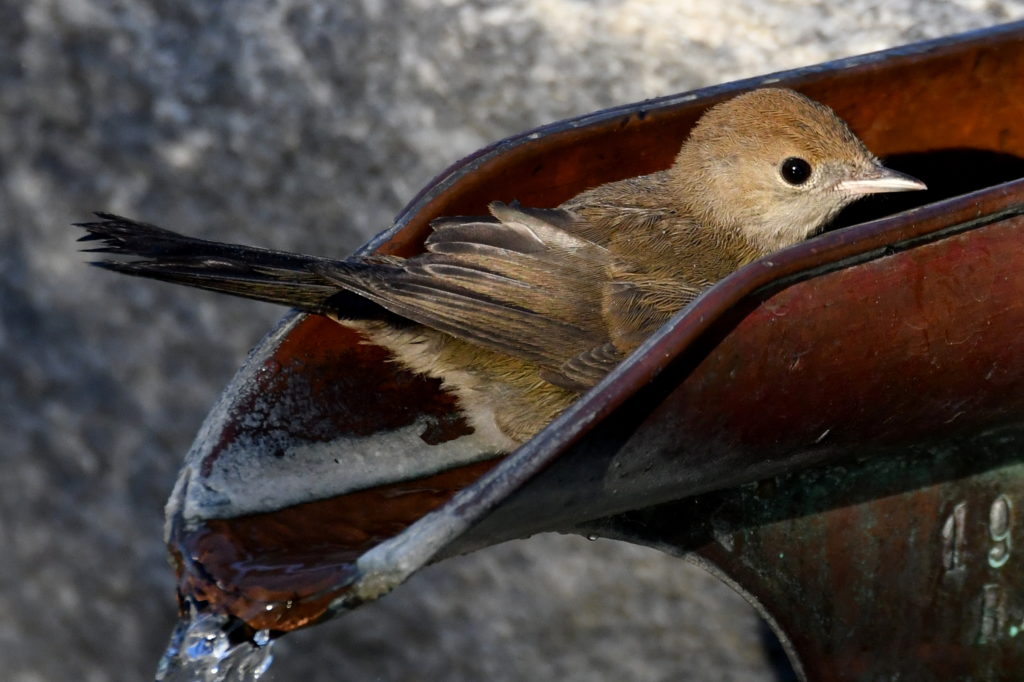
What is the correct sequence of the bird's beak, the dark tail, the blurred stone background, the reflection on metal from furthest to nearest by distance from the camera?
1. the blurred stone background
2. the bird's beak
3. the dark tail
4. the reflection on metal

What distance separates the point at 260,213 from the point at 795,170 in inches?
63.4

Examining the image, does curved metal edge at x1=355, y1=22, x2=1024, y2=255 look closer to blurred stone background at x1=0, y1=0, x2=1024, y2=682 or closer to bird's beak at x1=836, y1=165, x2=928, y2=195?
bird's beak at x1=836, y1=165, x2=928, y2=195

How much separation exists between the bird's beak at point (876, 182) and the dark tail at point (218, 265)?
38.6 inches

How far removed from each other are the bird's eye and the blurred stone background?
110cm

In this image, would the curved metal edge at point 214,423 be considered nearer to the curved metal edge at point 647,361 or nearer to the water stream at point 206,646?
the water stream at point 206,646

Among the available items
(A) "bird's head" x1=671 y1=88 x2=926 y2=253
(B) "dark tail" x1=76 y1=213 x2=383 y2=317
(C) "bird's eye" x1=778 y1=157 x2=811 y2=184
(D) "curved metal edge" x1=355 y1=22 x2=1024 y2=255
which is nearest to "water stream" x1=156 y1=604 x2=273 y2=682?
(B) "dark tail" x1=76 y1=213 x2=383 y2=317

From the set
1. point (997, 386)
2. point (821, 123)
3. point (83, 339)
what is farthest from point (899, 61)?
point (83, 339)

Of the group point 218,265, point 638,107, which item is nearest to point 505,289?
point 218,265

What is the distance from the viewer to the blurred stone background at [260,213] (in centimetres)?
346

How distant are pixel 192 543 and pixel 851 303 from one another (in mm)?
934

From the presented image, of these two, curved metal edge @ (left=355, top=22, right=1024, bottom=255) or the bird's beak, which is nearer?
curved metal edge @ (left=355, top=22, right=1024, bottom=255)

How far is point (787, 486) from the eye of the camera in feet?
7.48

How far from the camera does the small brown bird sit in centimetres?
215

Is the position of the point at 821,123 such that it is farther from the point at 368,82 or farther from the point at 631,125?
the point at 368,82
